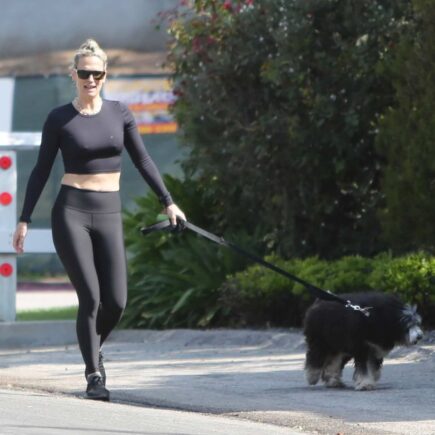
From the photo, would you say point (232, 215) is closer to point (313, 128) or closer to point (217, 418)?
point (313, 128)

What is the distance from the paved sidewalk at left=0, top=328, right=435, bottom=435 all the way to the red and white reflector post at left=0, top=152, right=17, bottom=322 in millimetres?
489

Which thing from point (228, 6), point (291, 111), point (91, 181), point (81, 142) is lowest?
point (91, 181)

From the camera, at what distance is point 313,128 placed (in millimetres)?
15008

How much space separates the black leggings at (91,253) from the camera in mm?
9406

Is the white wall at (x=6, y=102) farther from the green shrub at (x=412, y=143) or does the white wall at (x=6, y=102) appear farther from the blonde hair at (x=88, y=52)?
the blonde hair at (x=88, y=52)

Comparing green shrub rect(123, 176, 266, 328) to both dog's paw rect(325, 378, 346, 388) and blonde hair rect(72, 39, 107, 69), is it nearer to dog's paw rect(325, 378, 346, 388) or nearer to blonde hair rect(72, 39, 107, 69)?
dog's paw rect(325, 378, 346, 388)

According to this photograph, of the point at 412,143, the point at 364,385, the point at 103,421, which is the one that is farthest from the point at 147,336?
the point at 103,421

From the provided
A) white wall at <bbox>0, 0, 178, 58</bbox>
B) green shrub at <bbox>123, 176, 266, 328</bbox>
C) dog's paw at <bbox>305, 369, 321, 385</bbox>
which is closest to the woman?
dog's paw at <bbox>305, 369, 321, 385</bbox>

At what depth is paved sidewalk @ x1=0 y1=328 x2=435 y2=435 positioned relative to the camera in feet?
28.9

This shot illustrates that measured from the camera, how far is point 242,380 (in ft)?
35.6

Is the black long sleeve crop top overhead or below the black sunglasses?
below

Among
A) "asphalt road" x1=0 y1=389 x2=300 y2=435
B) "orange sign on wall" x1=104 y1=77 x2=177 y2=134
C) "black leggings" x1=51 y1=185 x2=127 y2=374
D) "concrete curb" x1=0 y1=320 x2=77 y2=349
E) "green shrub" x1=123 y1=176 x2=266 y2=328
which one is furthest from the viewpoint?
"orange sign on wall" x1=104 y1=77 x2=177 y2=134

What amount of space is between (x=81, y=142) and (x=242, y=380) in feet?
7.74

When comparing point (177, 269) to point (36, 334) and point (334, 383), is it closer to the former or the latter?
point (36, 334)
